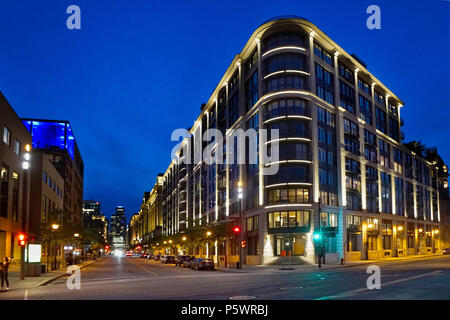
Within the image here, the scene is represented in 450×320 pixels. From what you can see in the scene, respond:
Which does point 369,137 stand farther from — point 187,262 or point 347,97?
point 187,262

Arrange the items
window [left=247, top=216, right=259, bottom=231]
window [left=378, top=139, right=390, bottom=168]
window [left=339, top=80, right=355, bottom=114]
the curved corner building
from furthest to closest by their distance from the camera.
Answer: window [left=378, top=139, right=390, bottom=168]
window [left=339, top=80, right=355, bottom=114]
window [left=247, top=216, right=259, bottom=231]
the curved corner building

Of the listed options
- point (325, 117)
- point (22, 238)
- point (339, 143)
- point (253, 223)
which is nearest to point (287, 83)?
point (325, 117)

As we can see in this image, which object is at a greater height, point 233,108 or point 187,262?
point 233,108

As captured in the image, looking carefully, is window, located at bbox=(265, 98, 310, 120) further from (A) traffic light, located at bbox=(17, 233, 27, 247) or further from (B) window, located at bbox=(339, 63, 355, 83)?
(A) traffic light, located at bbox=(17, 233, 27, 247)

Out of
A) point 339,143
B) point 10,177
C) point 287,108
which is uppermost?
point 287,108

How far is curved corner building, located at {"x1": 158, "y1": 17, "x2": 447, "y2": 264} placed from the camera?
2378 inches

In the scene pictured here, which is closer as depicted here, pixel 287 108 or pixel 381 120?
pixel 287 108

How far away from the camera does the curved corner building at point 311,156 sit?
60.4m

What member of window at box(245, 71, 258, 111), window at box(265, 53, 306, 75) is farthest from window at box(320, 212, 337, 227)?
window at box(265, 53, 306, 75)

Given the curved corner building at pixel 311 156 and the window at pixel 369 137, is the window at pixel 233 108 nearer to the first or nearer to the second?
the curved corner building at pixel 311 156

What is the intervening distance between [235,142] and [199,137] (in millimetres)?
33853

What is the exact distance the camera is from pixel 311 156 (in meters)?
61.2

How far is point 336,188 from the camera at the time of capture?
6594 centimetres

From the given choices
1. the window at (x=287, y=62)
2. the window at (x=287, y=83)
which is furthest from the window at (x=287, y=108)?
the window at (x=287, y=62)
